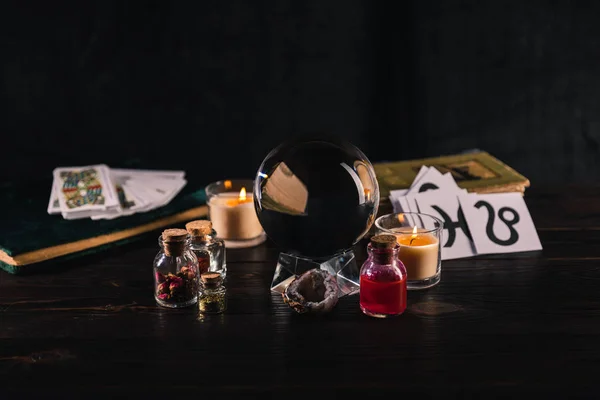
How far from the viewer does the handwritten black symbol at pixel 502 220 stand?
4.64ft

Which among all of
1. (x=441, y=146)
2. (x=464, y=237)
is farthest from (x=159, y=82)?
(x=464, y=237)

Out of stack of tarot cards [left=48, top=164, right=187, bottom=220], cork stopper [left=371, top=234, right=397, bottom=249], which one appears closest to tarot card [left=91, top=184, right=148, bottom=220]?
stack of tarot cards [left=48, top=164, right=187, bottom=220]

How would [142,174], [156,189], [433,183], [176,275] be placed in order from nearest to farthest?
[176,275] → [433,183] → [156,189] → [142,174]

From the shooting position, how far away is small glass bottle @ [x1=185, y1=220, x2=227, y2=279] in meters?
1.24

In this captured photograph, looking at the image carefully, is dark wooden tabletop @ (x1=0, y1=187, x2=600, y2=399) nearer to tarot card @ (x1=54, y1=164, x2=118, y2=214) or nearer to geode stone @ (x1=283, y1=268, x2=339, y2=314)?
geode stone @ (x1=283, y1=268, x2=339, y2=314)

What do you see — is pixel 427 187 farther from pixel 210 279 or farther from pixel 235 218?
pixel 210 279

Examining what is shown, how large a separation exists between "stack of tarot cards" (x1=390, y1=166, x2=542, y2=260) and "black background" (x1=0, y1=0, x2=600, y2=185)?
1.04 metres

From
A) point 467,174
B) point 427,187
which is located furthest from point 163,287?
point 467,174

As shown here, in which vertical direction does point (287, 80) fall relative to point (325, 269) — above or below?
above

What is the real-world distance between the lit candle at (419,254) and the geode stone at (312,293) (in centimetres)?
14

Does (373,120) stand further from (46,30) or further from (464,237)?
(464,237)

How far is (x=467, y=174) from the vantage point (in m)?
1.59

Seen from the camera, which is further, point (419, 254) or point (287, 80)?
point (287, 80)

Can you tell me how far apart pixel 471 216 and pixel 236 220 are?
429 mm
